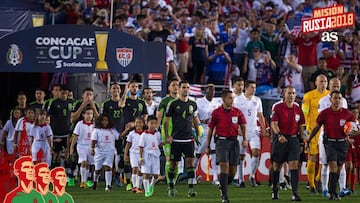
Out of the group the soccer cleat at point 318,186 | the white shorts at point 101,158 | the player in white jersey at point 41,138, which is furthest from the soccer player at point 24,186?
the player in white jersey at point 41,138

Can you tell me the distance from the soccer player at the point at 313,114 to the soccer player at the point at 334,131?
4.74 feet

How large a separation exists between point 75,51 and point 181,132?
12.8 ft

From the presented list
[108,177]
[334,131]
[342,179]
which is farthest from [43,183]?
[342,179]

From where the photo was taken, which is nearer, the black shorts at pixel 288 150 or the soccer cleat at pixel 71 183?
the black shorts at pixel 288 150

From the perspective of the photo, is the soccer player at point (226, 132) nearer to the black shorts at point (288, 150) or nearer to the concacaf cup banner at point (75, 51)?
the black shorts at point (288, 150)

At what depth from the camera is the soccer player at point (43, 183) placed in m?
14.4

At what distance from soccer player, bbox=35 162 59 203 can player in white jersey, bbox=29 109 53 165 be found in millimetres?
11116

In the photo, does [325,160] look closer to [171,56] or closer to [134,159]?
[134,159]

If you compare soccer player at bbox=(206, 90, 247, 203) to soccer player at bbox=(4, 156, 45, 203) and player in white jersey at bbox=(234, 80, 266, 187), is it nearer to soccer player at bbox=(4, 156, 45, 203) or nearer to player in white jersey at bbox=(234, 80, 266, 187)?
player in white jersey at bbox=(234, 80, 266, 187)

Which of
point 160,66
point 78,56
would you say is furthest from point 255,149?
point 78,56

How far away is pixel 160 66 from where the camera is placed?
26031mm

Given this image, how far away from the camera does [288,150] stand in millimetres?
21438

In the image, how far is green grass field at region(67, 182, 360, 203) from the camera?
21484 mm

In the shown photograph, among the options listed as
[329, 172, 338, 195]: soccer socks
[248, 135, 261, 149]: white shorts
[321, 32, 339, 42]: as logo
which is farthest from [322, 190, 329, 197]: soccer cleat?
[321, 32, 339, 42]: as logo
